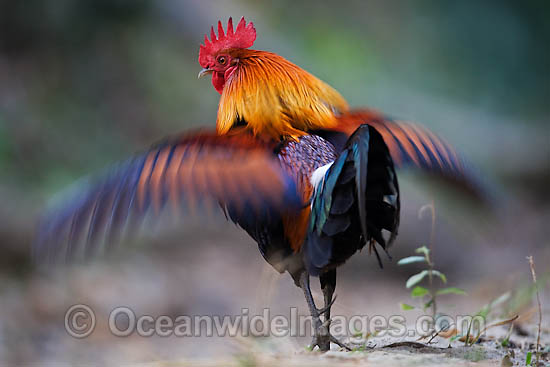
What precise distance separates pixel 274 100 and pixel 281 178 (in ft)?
2.06

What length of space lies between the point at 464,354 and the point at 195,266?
4.67 meters

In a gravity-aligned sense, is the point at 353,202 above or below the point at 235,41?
A: below

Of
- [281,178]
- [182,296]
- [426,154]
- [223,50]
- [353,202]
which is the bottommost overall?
Result: [182,296]

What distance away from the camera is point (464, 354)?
302cm

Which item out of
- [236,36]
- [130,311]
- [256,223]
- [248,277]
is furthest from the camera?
[248,277]

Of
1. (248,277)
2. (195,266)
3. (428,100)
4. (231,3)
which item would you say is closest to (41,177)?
(195,266)

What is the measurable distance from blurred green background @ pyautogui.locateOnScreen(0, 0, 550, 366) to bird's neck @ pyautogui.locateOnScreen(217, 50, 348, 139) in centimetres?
426

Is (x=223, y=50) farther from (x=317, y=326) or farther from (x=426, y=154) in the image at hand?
(x=317, y=326)

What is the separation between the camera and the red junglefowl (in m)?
2.51

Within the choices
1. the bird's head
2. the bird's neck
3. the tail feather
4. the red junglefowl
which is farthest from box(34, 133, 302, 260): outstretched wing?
the bird's head

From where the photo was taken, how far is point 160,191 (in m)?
2.53

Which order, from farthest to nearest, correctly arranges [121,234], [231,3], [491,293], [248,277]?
[231,3]
[248,277]
[491,293]
[121,234]

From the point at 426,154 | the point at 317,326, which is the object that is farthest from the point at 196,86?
the point at 317,326

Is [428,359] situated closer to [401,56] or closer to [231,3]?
[231,3]
